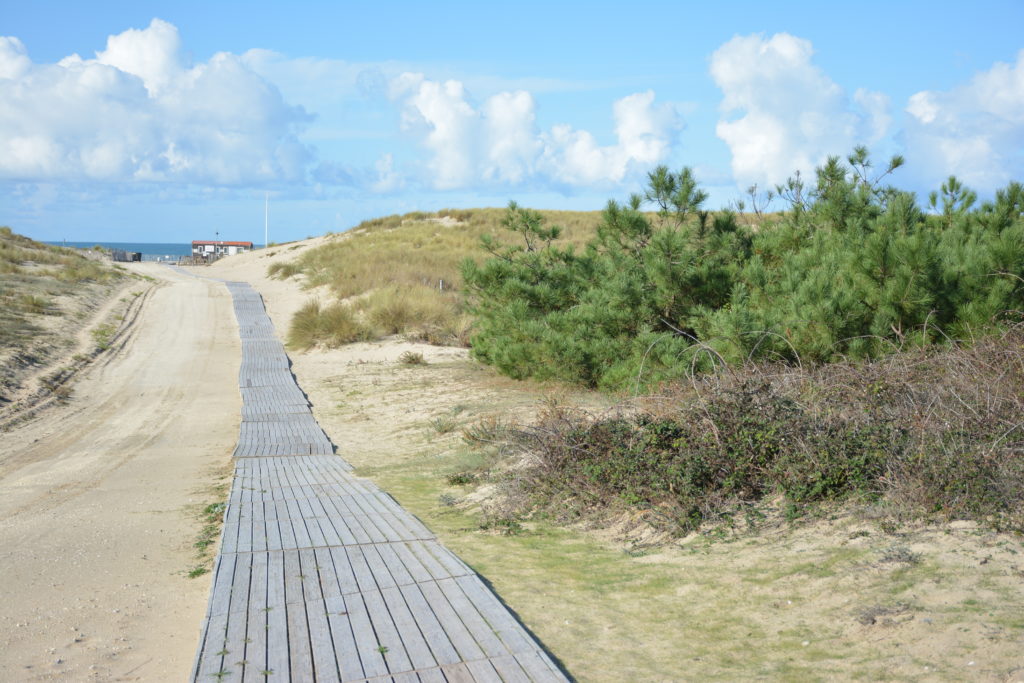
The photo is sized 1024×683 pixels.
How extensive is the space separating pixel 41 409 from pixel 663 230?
10688mm

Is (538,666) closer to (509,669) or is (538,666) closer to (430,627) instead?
(509,669)

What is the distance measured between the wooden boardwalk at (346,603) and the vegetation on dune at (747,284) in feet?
10.1

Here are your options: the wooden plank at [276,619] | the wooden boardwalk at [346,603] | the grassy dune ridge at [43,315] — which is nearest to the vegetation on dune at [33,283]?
the grassy dune ridge at [43,315]

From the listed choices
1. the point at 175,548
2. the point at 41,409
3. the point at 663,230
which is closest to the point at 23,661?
the point at 175,548

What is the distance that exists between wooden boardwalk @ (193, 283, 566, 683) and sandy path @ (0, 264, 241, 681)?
0.35 meters

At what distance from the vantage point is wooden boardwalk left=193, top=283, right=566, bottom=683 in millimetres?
3779

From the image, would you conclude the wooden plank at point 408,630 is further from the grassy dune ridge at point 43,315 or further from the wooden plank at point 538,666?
the grassy dune ridge at point 43,315

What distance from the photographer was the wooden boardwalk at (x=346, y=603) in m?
3.78

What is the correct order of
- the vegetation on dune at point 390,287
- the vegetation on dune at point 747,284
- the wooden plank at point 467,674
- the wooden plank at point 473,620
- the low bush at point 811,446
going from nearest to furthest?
the wooden plank at point 467,674, the wooden plank at point 473,620, the low bush at point 811,446, the vegetation on dune at point 747,284, the vegetation on dune at point 390,287

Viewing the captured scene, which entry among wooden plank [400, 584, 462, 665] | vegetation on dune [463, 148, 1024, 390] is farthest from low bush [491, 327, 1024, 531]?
wooden plank [400, 584, 462, 665]

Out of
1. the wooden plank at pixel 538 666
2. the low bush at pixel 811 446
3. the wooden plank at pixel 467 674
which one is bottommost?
the wooden plank at pixel 467 674

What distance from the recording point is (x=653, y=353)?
11.1 meters

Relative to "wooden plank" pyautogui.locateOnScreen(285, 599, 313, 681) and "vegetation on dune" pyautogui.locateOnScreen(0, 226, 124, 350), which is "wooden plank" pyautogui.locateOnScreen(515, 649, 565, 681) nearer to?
"wooden plank" pyautogui.locateOnScreen(285, 599, 313, 681)

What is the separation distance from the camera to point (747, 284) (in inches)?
449
